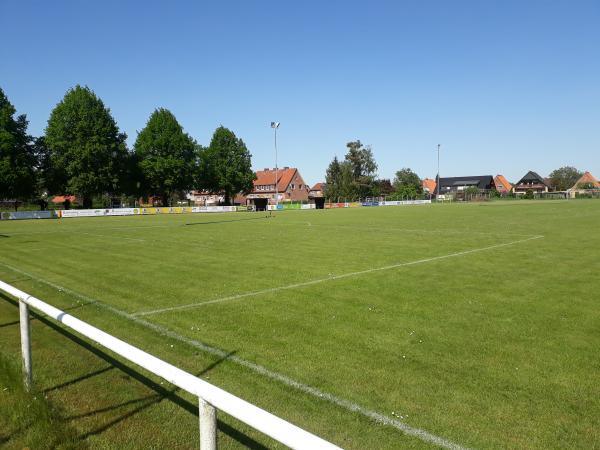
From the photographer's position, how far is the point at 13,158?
54625mm

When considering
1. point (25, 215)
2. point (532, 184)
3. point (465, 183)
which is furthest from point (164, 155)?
point (532, 184)

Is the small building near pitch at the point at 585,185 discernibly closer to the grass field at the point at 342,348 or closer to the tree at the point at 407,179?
the tree at the point at 407,179

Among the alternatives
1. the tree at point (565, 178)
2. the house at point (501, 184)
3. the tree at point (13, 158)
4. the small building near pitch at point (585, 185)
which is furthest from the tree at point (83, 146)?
the tree at point (565, 178)

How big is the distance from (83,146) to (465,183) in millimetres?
124082

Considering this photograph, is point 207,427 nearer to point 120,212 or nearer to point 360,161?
point 120,212

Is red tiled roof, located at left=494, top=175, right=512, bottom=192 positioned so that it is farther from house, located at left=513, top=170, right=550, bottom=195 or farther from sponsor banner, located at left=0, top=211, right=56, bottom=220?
sponsor banner, located at left=0, top=211, right=56, bottom=220

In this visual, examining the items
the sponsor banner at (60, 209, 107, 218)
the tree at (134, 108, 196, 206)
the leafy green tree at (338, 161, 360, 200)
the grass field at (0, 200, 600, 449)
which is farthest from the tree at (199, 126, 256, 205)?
the grass field at (0, 200, 600, 449)

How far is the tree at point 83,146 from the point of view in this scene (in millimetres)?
59938

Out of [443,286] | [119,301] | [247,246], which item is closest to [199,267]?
[119,301]

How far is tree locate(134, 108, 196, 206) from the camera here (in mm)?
69750

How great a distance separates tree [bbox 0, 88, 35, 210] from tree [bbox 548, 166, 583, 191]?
161 m

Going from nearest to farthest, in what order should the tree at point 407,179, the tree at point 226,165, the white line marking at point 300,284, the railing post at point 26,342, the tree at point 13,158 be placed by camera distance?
the railing post at point 26,342 → the white line marking at point 300,284 → the tree at point 13,158 → the tree at point 226,165 → the tree at point 407,179

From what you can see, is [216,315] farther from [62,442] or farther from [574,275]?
[574,275]

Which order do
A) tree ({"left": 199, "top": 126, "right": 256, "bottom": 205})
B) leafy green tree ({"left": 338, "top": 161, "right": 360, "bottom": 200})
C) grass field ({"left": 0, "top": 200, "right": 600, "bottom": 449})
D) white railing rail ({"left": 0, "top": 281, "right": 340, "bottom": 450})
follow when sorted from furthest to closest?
leafy green tree ({"left": 338, "top": 161, "right": 360, "bottom": 200}), tree ({"left": 199, "top": 126, "right": 256, "bottom": 205}), grass field ({"left": 0, "top": 200, "right": 600, "bottom": 449}), white railing rail ({"left": 0, "top": 281, "right": 340, "bottom": 450})
